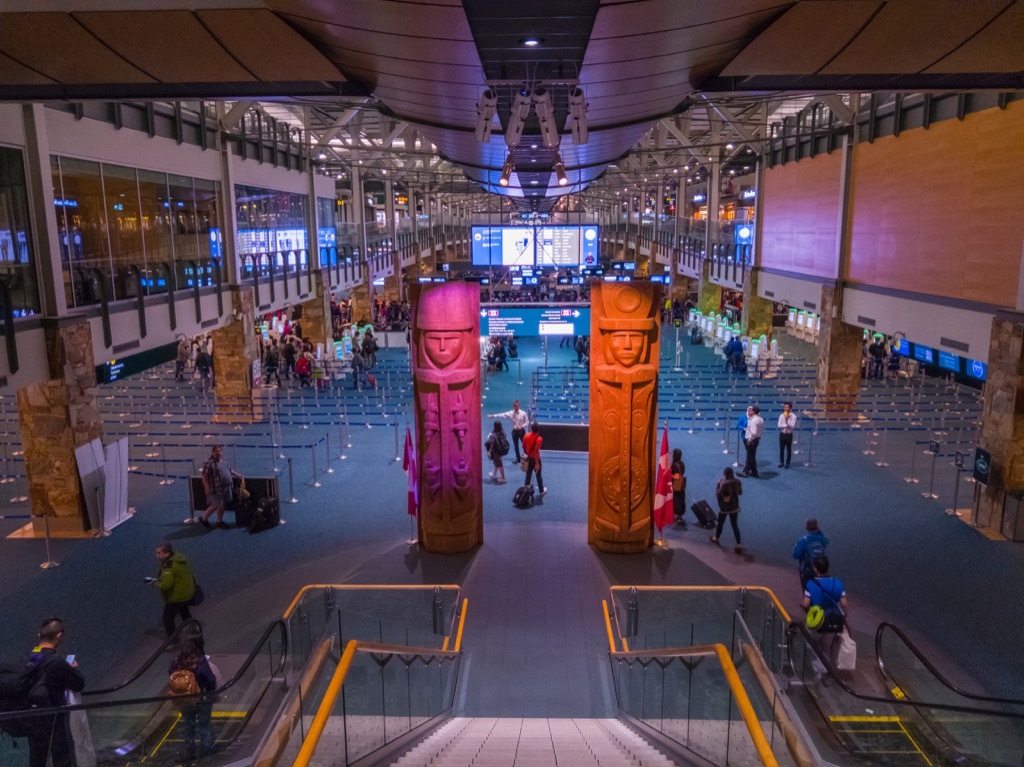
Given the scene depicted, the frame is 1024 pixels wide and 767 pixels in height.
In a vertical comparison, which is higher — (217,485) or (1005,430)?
(1005,430)

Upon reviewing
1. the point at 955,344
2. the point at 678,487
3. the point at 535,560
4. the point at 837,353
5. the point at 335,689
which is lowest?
the point at 535,560

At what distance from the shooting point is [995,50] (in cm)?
517

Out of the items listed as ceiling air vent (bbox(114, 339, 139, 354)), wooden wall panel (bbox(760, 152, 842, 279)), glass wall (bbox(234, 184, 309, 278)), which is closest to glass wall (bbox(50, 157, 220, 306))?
ceiling air vent (bbox(114, 339, 139, 354))

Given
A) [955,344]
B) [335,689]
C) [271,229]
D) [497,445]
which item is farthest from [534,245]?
[335,689]

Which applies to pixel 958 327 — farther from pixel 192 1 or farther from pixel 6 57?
pixel 6 57

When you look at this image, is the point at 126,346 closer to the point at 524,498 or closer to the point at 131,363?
the point at 131,363

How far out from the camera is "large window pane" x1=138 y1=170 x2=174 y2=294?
14258mm

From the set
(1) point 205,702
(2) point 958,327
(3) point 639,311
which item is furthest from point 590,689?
(2) point 958,327

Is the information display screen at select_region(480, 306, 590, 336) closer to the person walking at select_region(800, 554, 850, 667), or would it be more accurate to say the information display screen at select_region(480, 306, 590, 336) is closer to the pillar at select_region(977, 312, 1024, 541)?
the pillar at select_region(977, 312, 1024, 541)

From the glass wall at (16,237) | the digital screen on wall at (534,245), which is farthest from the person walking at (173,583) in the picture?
the digital screen on wall at (534,245)

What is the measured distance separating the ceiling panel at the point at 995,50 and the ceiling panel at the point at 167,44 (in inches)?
198

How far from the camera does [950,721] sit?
4.56 m

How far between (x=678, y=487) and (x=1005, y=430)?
4861 millimetres

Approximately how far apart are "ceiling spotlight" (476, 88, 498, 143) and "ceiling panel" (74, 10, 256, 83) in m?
1.88
